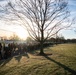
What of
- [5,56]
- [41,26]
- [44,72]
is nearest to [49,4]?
[41,26]

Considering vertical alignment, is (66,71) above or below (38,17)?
below

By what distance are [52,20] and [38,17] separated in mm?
2086

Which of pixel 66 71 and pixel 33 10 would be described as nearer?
pixel 66 71

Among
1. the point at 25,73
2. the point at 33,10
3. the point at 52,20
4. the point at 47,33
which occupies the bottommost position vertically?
the point at 25,73

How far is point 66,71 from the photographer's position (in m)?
10.1

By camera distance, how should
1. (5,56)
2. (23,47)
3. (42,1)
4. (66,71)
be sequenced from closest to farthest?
(66,71) < (5,56) < (42,1) < (23,47)

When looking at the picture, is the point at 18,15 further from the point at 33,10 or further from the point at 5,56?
the point at 5,56

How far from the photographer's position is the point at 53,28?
23375mm

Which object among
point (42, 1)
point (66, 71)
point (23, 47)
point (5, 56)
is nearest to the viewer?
point (66, 71)

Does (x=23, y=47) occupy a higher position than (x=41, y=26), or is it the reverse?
(x=41, y=26)

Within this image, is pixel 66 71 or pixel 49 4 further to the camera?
pixel 49 4

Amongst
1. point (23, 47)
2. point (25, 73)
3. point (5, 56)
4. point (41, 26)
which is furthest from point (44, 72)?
point (23, 47)

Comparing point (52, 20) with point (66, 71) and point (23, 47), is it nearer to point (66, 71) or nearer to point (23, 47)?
point (23, 47)

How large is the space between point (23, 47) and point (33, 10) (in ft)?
27.2
